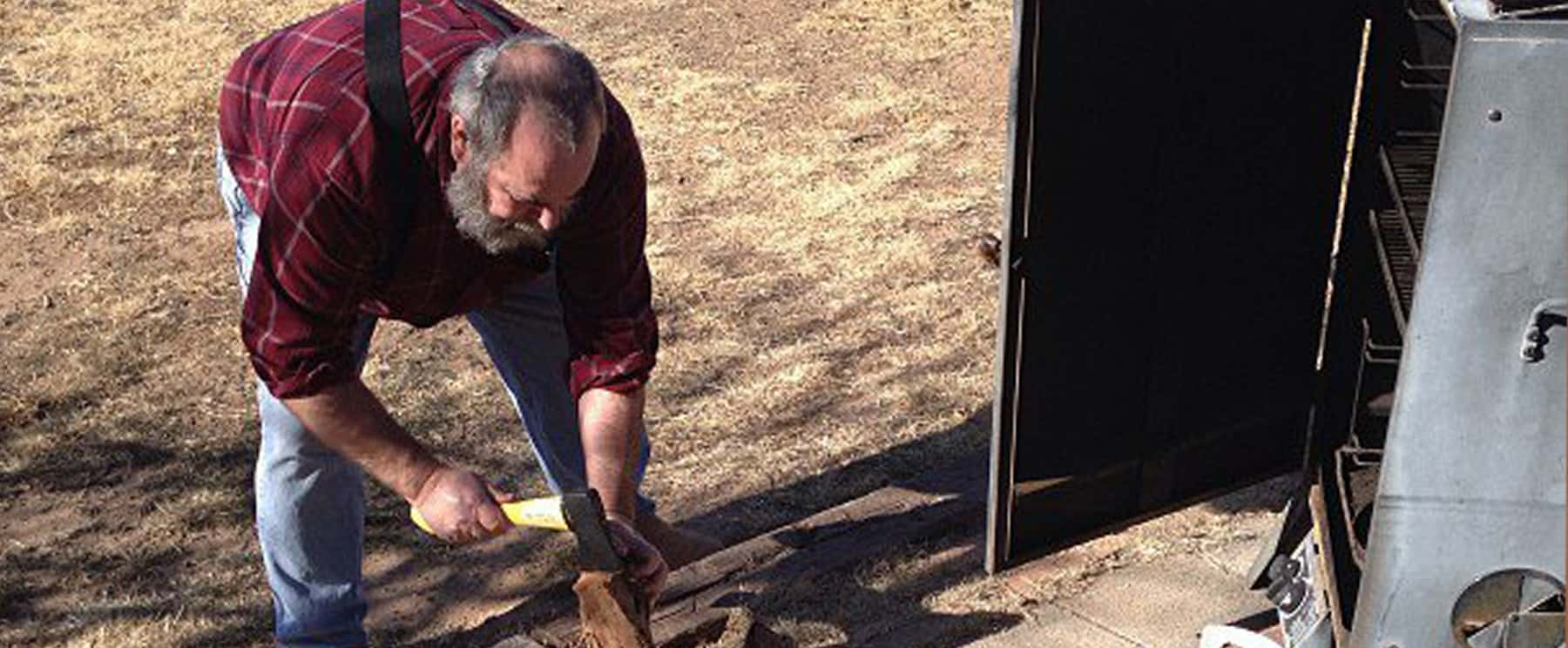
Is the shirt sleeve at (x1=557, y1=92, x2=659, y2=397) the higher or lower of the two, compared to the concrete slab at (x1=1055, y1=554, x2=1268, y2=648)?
higher

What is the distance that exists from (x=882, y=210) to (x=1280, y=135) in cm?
297

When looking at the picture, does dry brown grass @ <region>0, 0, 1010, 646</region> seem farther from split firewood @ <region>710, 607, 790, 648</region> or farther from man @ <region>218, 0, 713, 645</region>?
man @ <region>218, 0, 713, 645</region>

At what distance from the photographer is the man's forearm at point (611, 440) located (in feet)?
13.8

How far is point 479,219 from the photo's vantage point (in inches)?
146

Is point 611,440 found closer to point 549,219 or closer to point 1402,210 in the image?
point 549,219

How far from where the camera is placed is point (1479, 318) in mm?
3449

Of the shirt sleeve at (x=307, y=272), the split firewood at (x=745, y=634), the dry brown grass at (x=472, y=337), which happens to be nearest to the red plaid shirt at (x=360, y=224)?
the shirt sleeve at (x=307, y=272)

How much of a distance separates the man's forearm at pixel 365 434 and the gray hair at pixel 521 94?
2.00ft

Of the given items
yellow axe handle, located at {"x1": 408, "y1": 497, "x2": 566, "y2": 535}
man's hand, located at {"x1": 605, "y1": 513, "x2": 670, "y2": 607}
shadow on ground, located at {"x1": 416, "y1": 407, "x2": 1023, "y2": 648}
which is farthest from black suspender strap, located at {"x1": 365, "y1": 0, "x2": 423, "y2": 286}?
shadow on ground, located at {"x1": 416, "y1": 407, "x2": 1023, "y2": 648}

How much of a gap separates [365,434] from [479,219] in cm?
52

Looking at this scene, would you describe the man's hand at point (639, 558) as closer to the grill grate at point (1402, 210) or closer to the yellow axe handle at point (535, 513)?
the yellow axe handle at point (535, 513)

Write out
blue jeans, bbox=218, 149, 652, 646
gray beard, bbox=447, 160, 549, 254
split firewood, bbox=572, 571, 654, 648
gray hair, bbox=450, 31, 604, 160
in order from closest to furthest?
gray hair, bbox=450, 31, 604, 160 < gray beard, bbox=447, 160, 549, 254 < split firewood, bbox=572, 571, 654, 648 < blue jeans, bbox=218, 149, 652, 646

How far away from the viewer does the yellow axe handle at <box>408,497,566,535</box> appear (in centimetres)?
398

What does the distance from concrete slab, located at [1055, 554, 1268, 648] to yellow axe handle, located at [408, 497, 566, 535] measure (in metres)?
1.48
